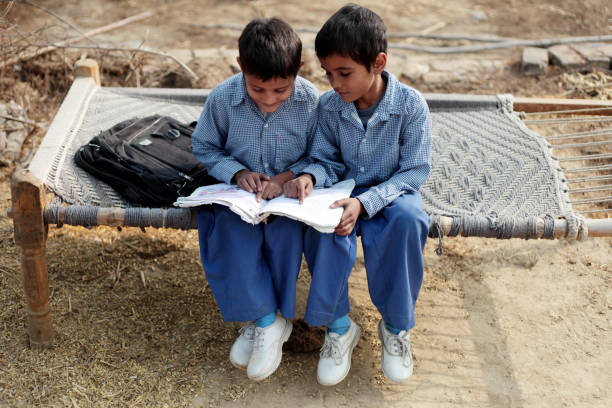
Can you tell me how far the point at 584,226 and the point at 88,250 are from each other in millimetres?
2339

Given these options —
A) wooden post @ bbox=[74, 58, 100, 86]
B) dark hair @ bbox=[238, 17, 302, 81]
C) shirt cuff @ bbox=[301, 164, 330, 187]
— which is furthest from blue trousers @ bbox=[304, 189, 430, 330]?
wooden post @ bbox=[74, 58, 100, 86]

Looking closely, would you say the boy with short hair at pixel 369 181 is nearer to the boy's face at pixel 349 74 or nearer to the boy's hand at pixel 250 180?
the boy's face at pixel 349 74

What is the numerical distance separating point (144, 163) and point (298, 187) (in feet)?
2.52

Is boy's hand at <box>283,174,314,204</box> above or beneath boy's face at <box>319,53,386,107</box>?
beneath

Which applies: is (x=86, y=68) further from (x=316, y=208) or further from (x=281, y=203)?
(x=316, y=208)

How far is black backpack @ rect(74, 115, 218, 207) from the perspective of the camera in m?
2.70

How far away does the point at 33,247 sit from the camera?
2484mm

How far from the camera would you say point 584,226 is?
8.51 feet

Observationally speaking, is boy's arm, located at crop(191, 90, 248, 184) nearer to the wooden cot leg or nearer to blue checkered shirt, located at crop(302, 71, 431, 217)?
blue checkered shirt, located at crop(302, 71, 431, 217)

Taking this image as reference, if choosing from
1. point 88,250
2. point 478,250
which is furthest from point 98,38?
point 478,250

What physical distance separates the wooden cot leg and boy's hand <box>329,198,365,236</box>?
43.4 inches

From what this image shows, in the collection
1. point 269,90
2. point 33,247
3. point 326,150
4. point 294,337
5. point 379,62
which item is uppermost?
point 379,62

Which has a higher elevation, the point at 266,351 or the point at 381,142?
the point at 381,142

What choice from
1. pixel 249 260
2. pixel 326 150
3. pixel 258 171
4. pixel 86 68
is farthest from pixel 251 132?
pixel 86 68
